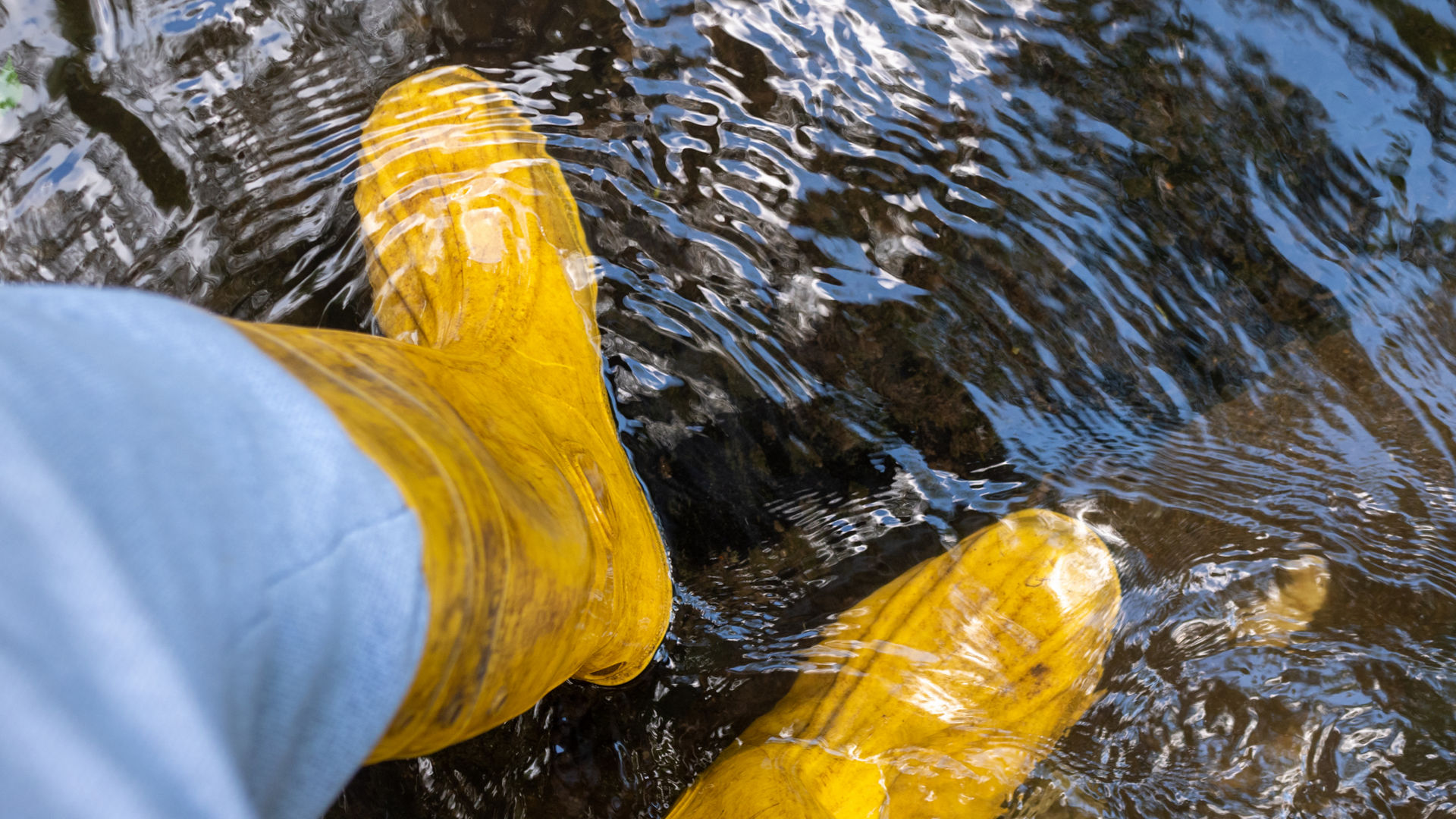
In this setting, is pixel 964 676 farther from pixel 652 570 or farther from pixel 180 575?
pixel 180 575

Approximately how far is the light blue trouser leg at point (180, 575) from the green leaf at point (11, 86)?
1.62 meters

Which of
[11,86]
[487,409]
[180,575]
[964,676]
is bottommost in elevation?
[964,676]

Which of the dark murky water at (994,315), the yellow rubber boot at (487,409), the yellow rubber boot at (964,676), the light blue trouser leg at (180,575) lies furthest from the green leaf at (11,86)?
the yellow rubber boot at (964,676)

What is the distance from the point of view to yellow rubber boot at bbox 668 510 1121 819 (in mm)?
1521

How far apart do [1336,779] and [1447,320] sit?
0.92 meters

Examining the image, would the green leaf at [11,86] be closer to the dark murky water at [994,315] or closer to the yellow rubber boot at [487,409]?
the dark murky water at [994,315]

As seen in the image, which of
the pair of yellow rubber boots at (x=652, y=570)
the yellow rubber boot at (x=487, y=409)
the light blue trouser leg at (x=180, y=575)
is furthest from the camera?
the pair of yellow rubber boots at (x=652, y=570)

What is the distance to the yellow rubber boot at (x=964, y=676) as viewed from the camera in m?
1.52

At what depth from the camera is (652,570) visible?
145 centimetres

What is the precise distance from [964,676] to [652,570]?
661 millimetres

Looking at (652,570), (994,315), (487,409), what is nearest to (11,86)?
(487,409)

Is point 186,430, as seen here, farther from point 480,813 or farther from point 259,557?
point 480,813

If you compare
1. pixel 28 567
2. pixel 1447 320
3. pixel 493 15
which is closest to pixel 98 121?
pixel 493 15

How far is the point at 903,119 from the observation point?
1601mm
